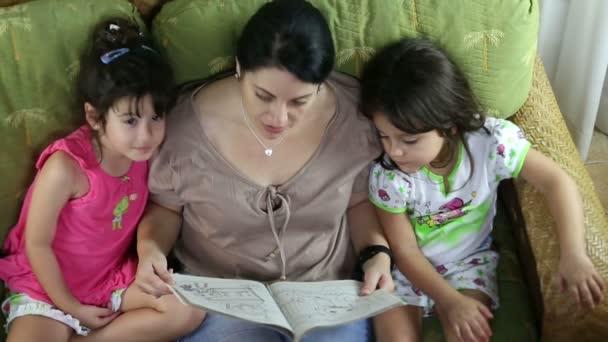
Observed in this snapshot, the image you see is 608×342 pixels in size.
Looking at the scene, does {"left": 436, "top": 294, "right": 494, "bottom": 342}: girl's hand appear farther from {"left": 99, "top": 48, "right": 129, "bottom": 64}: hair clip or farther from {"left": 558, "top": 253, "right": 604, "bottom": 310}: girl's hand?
{"left": 99, "top": 48, "right": 129, "bottom": 64}: hair clip

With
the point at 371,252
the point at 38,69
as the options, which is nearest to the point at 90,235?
the point at 38,69

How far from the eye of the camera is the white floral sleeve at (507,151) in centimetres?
137

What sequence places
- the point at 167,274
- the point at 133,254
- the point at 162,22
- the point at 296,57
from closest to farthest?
the point at 296,57 < the point at 167,274 < the point at 162,22 < the point at 133,254

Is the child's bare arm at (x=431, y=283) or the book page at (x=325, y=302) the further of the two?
the child's bare arm at (x=431, y=283)

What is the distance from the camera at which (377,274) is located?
1.34 meters

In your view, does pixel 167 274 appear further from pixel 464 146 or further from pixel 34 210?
pixel 464 146

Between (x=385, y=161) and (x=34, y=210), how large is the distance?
0.73 metres

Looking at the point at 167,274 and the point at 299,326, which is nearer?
the point at 299,326

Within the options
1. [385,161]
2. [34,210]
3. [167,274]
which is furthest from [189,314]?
[385,161]

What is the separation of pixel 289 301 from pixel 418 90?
0.47 m

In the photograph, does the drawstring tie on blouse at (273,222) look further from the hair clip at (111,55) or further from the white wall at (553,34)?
the white wall at (553,34)

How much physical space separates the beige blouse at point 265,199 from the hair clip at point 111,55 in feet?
0.54

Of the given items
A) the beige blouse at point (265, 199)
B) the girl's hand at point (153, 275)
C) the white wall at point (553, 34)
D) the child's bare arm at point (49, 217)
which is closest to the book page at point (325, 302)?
the beige blouse at point (265, 199)

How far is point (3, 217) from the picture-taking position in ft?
4.72
